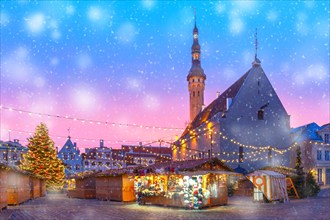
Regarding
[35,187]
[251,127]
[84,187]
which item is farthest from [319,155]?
[35,187]

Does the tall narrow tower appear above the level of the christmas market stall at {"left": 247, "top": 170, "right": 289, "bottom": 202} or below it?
above

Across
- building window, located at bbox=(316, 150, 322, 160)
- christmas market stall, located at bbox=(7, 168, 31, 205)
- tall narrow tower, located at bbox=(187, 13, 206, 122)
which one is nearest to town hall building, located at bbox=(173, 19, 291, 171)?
building window, located at bbox=(316, 150, 322, 160)

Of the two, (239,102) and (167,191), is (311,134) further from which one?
(167,191)

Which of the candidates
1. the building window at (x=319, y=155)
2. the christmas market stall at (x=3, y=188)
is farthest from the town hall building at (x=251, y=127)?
the christmas market stall at (x=3, y=188)

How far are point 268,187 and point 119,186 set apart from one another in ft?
39.0

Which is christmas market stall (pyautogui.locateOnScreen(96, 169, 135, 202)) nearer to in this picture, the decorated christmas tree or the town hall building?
the town hall building

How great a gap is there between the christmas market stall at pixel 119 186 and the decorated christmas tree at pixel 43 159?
1783cm

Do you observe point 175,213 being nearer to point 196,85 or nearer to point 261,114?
point 261,114

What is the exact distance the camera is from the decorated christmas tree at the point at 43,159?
49.8m

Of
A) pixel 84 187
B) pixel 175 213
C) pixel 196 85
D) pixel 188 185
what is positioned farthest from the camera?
pixel 196 85

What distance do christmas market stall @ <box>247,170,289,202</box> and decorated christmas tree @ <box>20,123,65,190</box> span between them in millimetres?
30645

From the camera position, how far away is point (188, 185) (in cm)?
2314

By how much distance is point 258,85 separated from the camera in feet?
147

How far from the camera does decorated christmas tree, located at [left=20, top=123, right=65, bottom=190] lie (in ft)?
163
